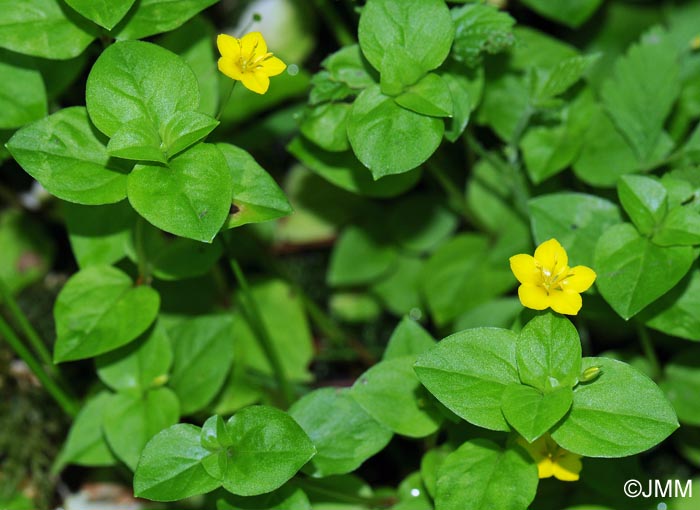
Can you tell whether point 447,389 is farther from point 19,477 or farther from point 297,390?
point 19,477

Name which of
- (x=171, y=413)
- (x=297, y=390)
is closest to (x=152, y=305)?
(x=171, y=413)

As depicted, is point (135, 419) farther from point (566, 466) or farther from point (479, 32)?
point (479, 32)

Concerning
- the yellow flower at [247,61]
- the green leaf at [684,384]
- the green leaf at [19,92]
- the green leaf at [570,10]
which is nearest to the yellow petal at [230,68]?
the yellow flower at [247,61]

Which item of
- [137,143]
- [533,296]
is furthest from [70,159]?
[533,296]

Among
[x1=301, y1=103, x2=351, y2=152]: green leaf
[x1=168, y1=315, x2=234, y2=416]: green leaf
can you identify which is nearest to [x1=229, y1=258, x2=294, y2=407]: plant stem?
[x1=168, y1=315, x2=234, y2=416]: green leaf

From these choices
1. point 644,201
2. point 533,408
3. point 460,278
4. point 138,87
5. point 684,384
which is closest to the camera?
point 533,408

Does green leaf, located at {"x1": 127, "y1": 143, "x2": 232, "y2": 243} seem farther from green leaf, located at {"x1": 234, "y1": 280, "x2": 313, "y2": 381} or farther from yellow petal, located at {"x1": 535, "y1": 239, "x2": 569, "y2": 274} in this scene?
green leaf, located at {"x1": 234, "y1": 280, "x2": 313, "y2": 381}
